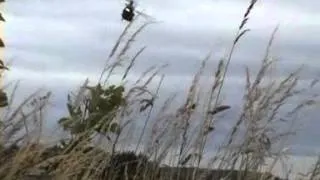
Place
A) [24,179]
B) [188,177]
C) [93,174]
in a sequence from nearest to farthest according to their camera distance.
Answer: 1. [24,179]
2. [93,174]
3. [188,177]

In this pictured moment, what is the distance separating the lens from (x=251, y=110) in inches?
193

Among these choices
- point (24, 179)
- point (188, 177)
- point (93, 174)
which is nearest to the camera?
point (24, 179)

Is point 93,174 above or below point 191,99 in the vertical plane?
below

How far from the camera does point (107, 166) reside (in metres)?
5.16

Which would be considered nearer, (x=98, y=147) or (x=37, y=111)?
(x=37, y=111)

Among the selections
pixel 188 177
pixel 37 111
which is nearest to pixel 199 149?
pixel 188 177

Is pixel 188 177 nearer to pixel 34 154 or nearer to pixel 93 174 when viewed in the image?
pixel 93 174

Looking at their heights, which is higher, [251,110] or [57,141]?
[251,110]

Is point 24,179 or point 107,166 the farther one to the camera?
point 107,166

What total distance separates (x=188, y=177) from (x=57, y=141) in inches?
34.2

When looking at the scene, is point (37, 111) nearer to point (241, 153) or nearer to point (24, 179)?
point (24, 179)

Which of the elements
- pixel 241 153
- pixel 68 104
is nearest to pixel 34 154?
pixel 68 104

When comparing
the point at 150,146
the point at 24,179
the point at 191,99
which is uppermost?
the point at 191,99

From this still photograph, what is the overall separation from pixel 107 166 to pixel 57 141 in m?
0.46
